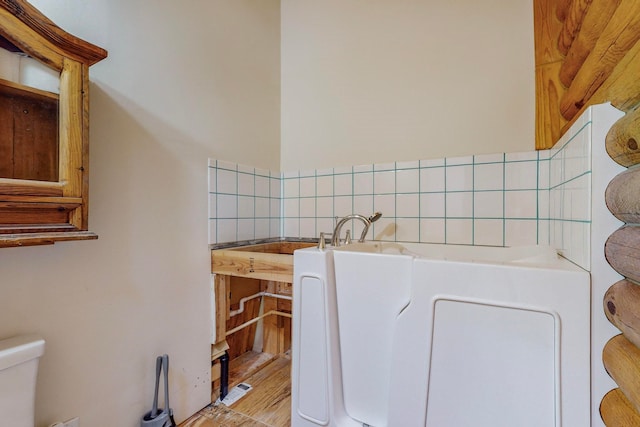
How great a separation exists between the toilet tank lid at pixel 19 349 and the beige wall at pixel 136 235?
5 centimetres

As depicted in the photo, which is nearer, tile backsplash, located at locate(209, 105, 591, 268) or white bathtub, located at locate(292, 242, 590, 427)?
white bathtub, located at locate(292, 242, 590, 427)

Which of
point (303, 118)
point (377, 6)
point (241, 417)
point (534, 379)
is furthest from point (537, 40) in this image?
point (241, 417)

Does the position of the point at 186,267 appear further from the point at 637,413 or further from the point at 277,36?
the point at 277,36

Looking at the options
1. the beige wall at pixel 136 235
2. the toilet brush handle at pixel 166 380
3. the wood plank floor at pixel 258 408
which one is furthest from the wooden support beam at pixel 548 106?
the toilet brush handle at pixel 166 380

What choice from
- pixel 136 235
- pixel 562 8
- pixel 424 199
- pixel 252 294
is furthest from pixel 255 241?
pixel 562 8

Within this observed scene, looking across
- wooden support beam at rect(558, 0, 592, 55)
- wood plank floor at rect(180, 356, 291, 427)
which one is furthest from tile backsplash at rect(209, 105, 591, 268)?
wood plank floor at rect(180, 356, 291, 427)

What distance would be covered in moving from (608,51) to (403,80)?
939 millimetres

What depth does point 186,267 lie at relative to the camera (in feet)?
4.29

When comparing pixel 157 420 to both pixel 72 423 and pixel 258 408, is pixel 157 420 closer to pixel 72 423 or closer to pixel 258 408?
pixel 72 423

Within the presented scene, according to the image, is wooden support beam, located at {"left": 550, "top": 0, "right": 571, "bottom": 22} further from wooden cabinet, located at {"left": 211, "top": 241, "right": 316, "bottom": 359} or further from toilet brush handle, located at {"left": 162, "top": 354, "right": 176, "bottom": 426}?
toilet brush handle, located at {"left": 162, "top": 354, "right": 176, "bottom": 426}

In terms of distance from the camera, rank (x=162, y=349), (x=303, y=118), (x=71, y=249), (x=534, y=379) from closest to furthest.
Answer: (x=534, y=379) → (x=71, y=249) → (x=162, y=349) → (x=303, y=118)

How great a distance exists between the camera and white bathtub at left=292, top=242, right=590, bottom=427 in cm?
74

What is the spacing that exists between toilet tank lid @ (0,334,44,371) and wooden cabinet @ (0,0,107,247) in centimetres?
30

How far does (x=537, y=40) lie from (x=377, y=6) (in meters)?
0.87
